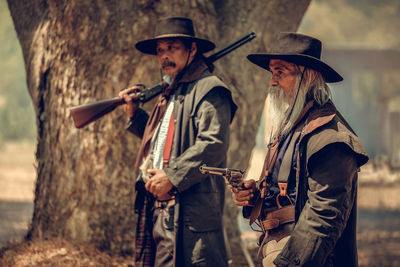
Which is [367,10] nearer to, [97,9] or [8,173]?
[8,173]

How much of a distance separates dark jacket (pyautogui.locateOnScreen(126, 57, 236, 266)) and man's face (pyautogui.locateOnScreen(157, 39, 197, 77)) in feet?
0.49

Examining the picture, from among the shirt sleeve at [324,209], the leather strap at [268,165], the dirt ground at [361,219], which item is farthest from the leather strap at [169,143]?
the dirt ground at [361,219]

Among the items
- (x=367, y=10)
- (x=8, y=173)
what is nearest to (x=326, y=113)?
(x=8, y=173)

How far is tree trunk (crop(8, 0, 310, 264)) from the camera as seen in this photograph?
5469mm

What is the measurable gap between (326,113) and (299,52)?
1.27 feet

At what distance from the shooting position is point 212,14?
5840 mm

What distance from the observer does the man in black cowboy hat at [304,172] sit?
2.63 m

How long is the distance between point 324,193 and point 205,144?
1.27 metres

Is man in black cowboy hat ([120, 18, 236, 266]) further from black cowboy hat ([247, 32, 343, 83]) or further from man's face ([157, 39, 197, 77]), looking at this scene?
black cowboy hat ([247, 32, 343, 83])

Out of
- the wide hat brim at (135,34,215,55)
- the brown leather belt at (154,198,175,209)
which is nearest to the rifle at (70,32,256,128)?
the wide hat brim at (135,34,215,55)

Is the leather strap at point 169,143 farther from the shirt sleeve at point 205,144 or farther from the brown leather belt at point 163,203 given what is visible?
the brown leather belt at point 163,203

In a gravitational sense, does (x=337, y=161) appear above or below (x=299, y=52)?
below

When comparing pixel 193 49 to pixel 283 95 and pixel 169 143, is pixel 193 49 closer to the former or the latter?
pixel 169 143

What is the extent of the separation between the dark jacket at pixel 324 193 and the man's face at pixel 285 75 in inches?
12.1
